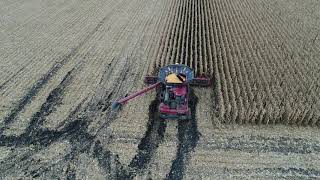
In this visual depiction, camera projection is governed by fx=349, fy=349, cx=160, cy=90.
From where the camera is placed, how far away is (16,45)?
15.4 metres

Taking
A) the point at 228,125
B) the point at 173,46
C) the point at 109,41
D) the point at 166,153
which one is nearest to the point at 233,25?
the point at 173,46

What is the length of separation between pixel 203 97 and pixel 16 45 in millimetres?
9020

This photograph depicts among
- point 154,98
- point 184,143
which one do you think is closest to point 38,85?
→ point 154,98

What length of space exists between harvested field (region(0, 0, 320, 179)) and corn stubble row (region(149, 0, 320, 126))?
5cm

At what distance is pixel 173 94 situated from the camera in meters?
10.1

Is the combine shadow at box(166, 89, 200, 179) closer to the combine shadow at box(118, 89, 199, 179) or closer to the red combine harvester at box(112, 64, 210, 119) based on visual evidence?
the combine shadow at box(118, 89, 199, 179)

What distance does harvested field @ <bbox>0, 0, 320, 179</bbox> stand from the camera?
28.8ft

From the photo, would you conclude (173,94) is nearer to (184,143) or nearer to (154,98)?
(154,98)

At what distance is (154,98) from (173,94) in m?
1.27

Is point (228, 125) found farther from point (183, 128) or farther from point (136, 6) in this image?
point (136, 6)

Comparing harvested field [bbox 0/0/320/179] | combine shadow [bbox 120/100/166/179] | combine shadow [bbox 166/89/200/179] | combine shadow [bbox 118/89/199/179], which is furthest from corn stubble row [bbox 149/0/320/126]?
combine shadow [bbox 120/100/166/179]

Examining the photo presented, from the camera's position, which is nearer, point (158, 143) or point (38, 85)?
point (158, 143)

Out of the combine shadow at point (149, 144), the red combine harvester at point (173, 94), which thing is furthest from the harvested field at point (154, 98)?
the red combine harvester at point (173, 94)

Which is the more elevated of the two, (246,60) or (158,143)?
(246,60)
